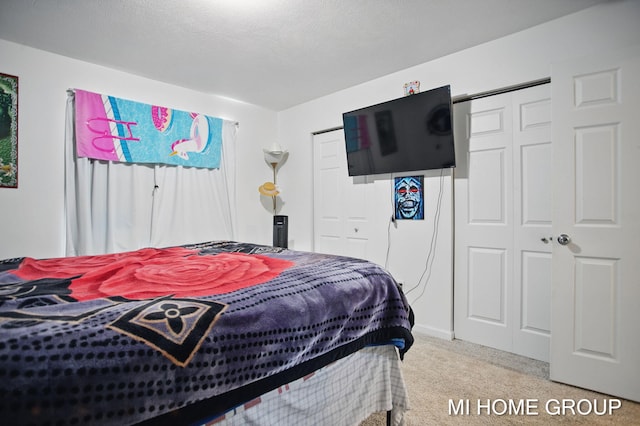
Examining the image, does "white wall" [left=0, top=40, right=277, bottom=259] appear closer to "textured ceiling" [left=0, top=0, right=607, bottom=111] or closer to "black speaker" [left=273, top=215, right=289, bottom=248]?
"textured ceiling" [left=0, top=0, right=607, bottom=111]

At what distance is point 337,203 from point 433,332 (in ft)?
5.79

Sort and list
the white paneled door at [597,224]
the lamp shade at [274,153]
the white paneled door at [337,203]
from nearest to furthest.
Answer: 1. the white paneled door at [597,224]
2. the white paneled door at [337,203]
3. the lamp shade at [274,153]

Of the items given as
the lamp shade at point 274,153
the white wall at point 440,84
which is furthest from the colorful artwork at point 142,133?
the white wall at point 440,84

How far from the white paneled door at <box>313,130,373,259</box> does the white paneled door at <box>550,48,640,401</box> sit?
180 centimetres

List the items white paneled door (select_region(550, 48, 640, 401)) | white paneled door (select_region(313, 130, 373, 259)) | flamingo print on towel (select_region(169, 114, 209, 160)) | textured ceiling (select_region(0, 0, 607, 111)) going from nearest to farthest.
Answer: white paneled door (select_region(550, 48, 640, 401)) → textured ceiling (select_region(0, 0, 607, 111)) → flamingo print on towel (select_region(169, 114, 209, 160)) → white paneled door (select_region(313, 130, 373, 259))

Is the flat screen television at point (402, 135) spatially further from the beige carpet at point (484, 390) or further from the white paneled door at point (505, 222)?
the beige carpet at point (484, 390)

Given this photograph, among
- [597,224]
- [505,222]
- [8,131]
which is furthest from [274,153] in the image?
[597,224]

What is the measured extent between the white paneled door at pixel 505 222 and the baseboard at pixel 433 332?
0.09m

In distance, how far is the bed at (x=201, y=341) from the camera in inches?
27.3

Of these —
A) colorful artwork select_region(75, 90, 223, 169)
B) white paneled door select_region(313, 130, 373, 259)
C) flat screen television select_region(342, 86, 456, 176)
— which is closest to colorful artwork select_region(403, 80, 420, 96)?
flat screen television select_region(342, 86, 456, 176)

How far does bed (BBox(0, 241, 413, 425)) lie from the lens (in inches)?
27.3

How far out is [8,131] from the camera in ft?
8.27

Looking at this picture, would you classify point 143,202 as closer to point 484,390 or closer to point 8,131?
point 8,131

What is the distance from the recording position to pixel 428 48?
107 inches
